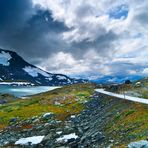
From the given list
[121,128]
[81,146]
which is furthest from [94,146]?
[121,128]

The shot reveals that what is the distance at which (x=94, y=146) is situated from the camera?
29.6m

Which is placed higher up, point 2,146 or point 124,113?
point 124,113

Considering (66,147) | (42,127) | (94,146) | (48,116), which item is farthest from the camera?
(48,116)

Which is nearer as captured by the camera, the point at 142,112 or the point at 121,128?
the point at 121,128

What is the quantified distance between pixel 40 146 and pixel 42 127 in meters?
14.1

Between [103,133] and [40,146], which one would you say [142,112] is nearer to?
[103,133]

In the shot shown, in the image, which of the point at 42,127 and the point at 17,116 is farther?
the point at 17,116

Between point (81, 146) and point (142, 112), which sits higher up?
point (142, 112)

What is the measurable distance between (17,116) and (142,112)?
38465 mm

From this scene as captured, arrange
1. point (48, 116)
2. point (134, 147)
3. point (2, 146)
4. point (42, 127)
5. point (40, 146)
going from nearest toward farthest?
point (134, 147), point (40, 146), point (2, 146), point (42, 127), point (48, 116)

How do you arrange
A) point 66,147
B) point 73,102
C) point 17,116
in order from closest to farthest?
point 66,147 < point 17,116 < point 73,102

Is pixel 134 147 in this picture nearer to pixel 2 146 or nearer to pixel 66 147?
pixel 66 147

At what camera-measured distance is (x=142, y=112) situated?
120ft

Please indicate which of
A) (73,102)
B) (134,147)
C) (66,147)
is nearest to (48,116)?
(73,102)
